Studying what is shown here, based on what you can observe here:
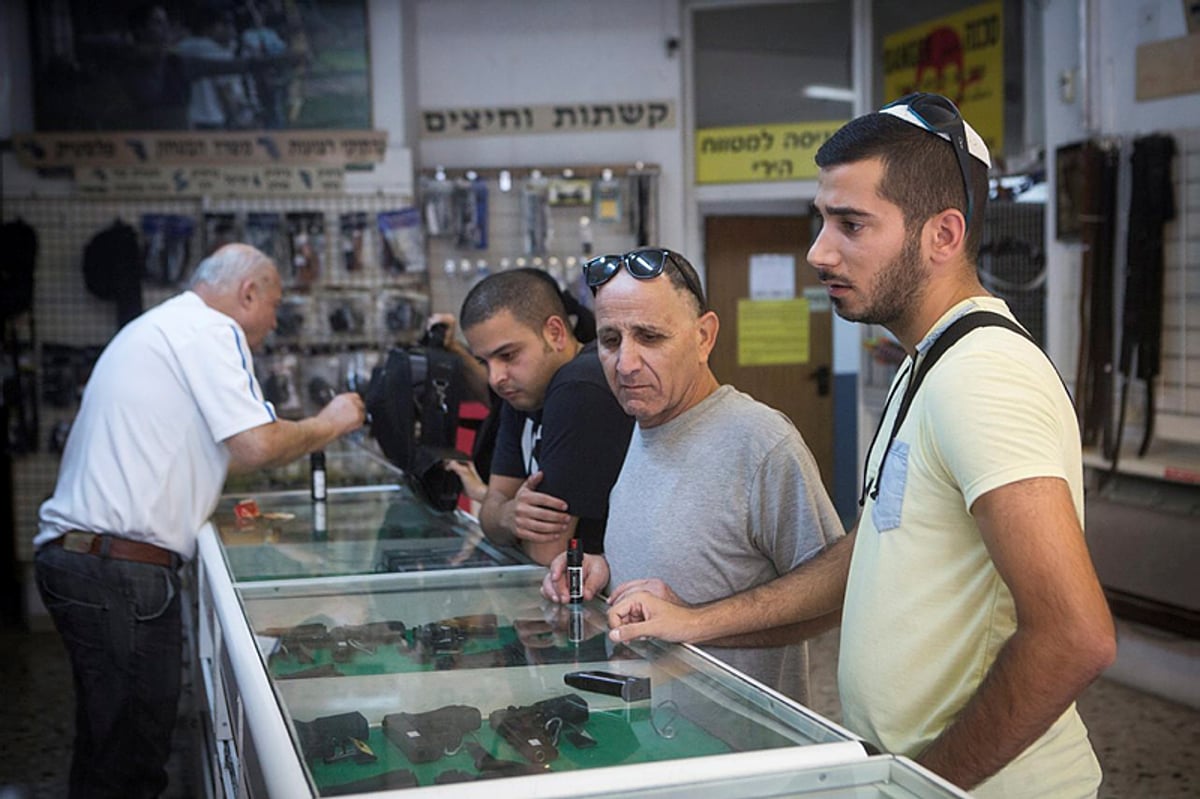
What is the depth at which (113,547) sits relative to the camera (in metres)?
3.56

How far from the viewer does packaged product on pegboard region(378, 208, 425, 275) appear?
23.2 feet

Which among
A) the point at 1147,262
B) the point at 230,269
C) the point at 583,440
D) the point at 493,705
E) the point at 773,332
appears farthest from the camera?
the point at 773,332

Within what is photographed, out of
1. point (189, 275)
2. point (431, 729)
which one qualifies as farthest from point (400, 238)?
point (431, 729)

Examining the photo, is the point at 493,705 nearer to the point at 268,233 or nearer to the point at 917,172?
the point at 917,172

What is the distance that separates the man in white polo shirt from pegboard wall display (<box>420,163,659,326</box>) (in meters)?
3.72

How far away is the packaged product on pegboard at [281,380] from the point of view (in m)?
6.85

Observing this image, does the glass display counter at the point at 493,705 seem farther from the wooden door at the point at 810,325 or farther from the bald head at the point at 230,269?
the wooden door at the point at 810,325

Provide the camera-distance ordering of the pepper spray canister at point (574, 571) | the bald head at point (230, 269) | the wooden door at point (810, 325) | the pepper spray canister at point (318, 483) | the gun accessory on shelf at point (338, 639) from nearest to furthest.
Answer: the gun accessory on shelf at point (338, 639) → the pepper spray canister at point (574, 571) → the bald head at point (230, 269) → the pepper spray canister at point (318, 483) → the wooden door at point (810, 325)

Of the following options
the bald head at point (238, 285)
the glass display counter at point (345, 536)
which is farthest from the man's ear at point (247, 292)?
the glass display counter at point (345, 536)

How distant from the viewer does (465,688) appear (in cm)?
183

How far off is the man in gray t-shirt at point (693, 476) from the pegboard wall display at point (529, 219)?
5091mm

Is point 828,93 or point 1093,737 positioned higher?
point 828,93

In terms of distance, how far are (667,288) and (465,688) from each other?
30.6 inches

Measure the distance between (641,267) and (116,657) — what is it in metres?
2.25
